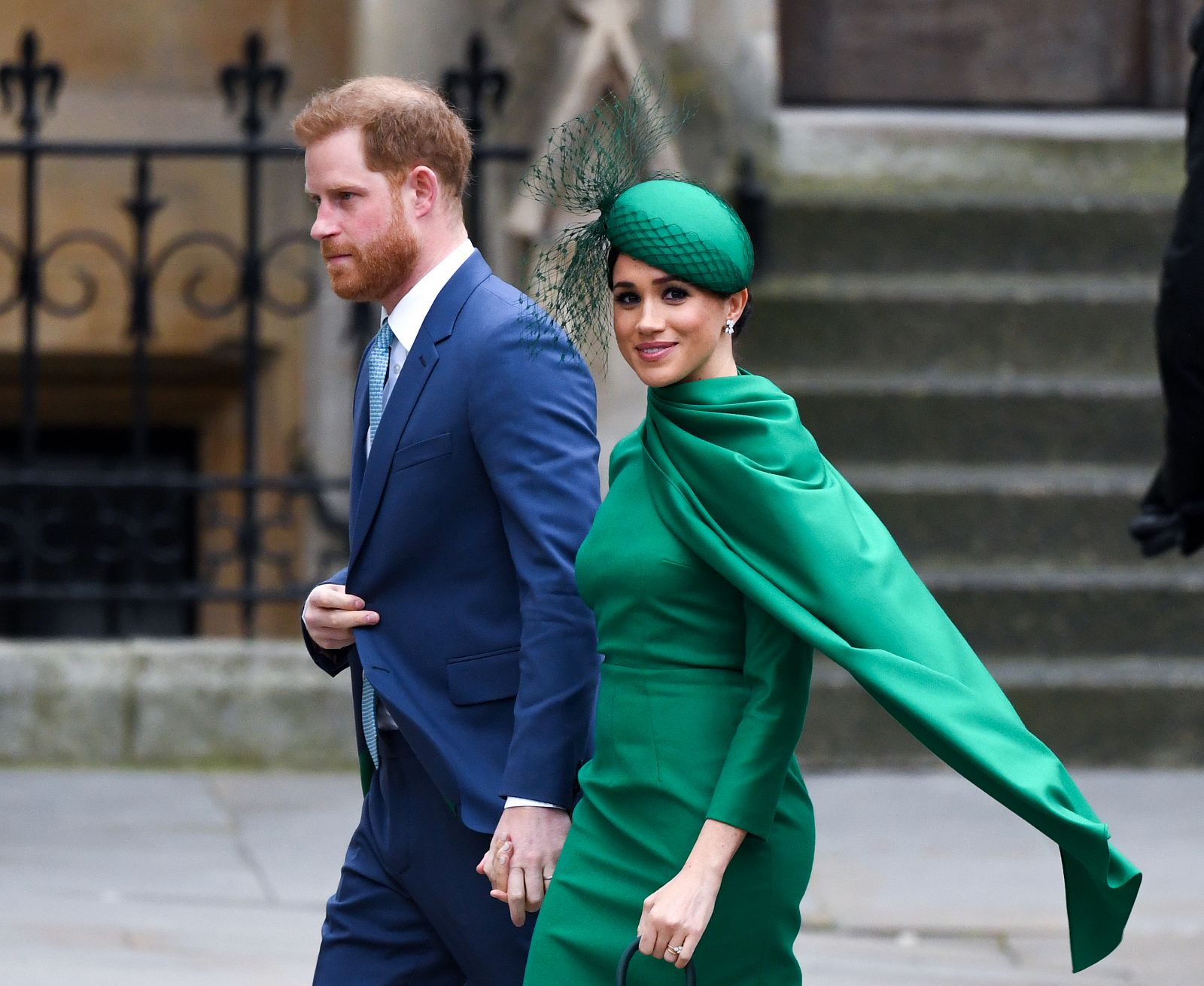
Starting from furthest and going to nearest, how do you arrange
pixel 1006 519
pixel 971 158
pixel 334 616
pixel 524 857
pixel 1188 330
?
→ pixel 971 158, pixel 1006 519, pixel 1188 330, pixel 334 616, pixel 524 857

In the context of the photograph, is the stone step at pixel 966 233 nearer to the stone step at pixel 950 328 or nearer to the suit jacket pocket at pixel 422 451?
the stone step at pixel 950 328

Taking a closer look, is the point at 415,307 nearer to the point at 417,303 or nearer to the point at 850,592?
the point at 417,303

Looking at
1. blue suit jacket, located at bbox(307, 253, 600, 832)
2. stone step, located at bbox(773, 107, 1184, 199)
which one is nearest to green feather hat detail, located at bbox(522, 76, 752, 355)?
blue suit jacket, located at bbox(307, 253, 600, 832)

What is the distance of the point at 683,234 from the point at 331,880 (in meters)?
3.40

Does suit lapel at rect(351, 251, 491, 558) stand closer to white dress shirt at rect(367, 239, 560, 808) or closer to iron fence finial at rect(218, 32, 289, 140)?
white dress shirt at rect(367, 239, 560, 808)

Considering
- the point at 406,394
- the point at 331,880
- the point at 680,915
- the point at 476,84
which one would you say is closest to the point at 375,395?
the point at 406,394

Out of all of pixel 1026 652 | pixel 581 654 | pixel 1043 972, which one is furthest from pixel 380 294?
pixel 1026 652

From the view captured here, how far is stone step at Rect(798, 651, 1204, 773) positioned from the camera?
7.02m

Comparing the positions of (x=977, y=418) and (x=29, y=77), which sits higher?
(x=29, y=77)

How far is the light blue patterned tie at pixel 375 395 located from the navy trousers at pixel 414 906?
49 millimetres

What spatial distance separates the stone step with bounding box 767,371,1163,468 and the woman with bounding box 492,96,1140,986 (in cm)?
490

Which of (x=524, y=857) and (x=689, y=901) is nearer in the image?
(x=689, y=901)

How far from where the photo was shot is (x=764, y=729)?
2.60 m

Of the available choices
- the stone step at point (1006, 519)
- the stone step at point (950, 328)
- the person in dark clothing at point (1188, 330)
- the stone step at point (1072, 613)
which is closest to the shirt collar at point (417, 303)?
the person in dark clothing at point (1188, 330)
